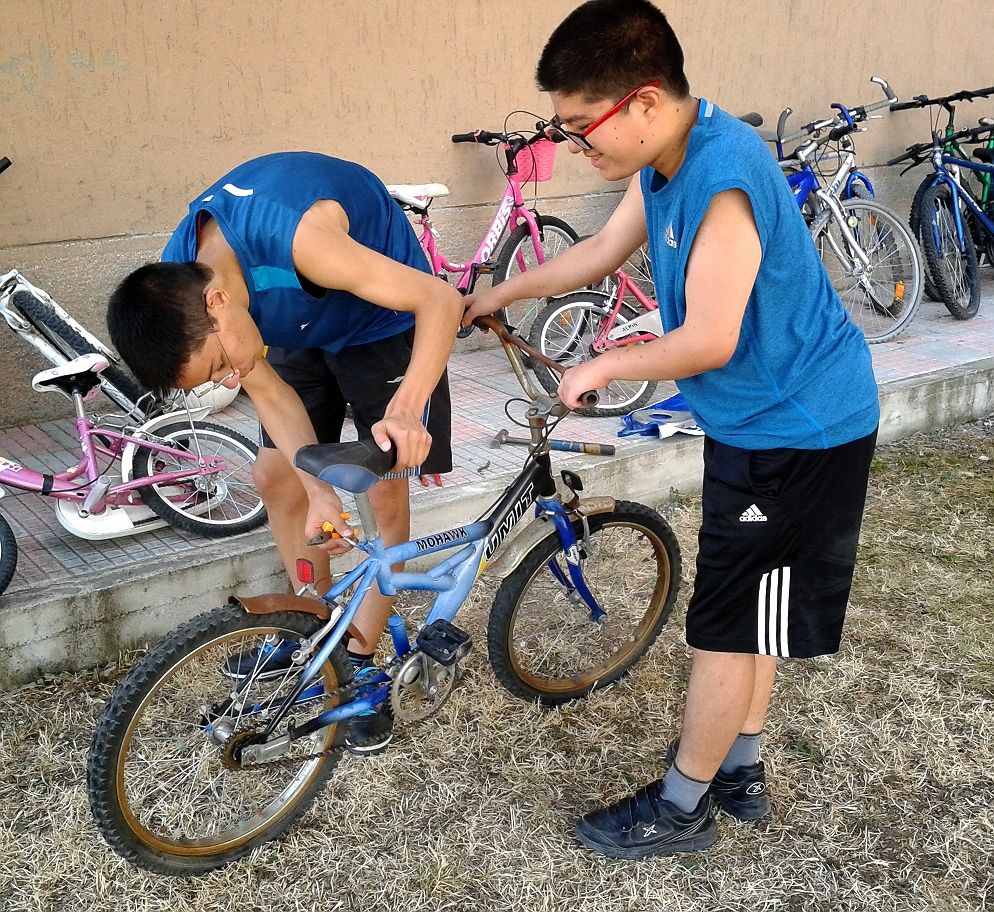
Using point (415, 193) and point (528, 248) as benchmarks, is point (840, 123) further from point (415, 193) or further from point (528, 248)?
point (415, 193)

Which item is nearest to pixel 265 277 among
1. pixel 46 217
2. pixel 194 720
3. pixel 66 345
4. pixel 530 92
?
pixel 194 720

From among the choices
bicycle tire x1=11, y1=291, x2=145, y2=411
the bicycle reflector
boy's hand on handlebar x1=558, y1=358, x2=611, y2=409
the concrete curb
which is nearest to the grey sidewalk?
the concrete curb

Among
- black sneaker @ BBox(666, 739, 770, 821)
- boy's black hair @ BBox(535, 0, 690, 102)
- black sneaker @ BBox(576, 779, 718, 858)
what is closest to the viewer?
boy's black hair @ BBox(535, 0, 690, 102)

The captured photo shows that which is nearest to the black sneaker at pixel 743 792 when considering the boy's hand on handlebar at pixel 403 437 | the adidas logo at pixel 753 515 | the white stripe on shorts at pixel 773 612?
the white stripe on shorts at pixel 773 612

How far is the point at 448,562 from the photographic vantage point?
8.93 feet

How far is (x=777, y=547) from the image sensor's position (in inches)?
92.0

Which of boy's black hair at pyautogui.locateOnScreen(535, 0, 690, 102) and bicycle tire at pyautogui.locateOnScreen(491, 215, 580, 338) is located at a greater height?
boy's black hair at pyautogui.locateOnScreen(535, 0, 690, 102)

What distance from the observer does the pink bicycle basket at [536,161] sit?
5.60 metres

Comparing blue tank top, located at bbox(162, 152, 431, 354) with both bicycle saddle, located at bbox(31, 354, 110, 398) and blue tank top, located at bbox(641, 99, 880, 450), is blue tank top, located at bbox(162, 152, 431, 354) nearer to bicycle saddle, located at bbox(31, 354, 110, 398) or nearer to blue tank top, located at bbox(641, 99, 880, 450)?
blue tank top, located at bbox(641, 99, 880, 450)

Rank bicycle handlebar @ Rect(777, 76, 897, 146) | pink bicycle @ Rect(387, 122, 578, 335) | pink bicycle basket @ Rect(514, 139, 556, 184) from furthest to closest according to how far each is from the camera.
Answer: bicycle handlebar @ Rect(777, 76, 897, 146) → pink bicycle basket @ Rect(514, 139, 556, 184) → pink bicycle @ Rect(387, 122, 578, 335)

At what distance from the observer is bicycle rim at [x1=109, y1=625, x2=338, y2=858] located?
96.8 inches

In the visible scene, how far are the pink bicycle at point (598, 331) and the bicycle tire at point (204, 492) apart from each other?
1.69m

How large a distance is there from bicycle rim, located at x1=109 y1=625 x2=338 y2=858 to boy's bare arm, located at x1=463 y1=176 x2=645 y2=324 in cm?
101

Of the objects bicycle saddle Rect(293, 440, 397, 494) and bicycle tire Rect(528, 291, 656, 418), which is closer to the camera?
bicycle saddle Rect(293, 440, 397, 494)
